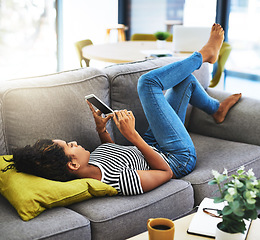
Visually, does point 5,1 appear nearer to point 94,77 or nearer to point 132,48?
point 132,48

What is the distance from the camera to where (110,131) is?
2.24 meters

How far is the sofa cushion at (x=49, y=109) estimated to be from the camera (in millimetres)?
1881

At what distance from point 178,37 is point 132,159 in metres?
1.82

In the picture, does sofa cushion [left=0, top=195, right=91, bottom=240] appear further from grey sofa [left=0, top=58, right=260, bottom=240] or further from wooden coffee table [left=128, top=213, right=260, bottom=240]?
wooden coffee table [left=128, top=213, right=260, bottom=240]

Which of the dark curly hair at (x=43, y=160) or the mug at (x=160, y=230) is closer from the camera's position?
the mug at (x=160, y=230)

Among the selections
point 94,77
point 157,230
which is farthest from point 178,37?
point 157,230

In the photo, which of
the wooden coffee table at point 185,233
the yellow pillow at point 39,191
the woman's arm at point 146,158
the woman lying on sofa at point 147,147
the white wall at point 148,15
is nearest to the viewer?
the wooden coffee table at point 185,233

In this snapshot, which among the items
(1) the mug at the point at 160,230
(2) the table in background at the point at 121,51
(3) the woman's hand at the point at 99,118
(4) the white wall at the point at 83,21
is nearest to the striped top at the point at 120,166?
(3) the woman's hand at the point at 99,118

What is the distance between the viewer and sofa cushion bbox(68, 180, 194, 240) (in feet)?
5.27

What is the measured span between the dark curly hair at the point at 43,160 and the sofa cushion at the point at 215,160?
0.65 meters

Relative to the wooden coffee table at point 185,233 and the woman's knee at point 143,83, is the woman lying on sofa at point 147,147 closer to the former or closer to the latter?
the woman's knee at point 143,83

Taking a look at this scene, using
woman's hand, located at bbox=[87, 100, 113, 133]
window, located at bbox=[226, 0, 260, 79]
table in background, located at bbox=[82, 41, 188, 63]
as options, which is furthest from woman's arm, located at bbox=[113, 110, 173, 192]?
window, located at bbox=[226, 0, 260, 79]

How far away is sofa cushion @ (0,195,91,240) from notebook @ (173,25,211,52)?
7.11ft

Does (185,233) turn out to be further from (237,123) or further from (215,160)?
(237,123)
